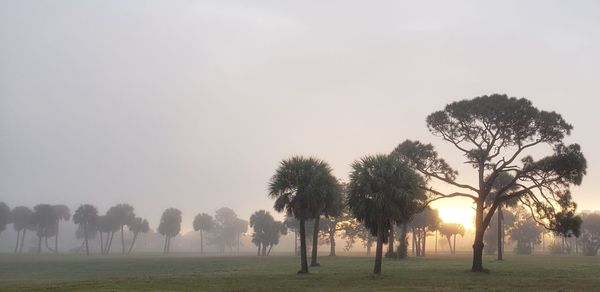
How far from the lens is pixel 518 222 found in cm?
14975

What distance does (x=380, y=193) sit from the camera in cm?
4181

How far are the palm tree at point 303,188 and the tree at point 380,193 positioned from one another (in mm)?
3506

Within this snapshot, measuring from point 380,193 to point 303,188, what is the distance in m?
8.04

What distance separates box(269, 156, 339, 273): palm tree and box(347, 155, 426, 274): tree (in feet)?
11.5

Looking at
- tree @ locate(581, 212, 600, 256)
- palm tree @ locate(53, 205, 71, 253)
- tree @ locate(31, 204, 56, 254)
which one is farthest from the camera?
palm tree @ locate(53, 205, 71, 253)

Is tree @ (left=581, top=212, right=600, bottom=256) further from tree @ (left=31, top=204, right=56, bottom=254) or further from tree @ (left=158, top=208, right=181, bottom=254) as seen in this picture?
tree @ (left=31, top=204, right=56, bottom=254)

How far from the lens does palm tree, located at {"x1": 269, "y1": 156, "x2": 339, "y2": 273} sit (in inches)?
1795

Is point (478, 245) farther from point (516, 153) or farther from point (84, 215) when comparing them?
point (84, 215)

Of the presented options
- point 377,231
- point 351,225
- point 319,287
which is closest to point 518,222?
point 351,225

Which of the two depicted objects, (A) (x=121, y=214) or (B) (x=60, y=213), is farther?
(A) (x=121, y=214)

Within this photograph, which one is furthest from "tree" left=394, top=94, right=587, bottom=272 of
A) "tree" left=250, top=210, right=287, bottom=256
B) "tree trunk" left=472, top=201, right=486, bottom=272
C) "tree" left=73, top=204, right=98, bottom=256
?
"tree" left=73, top=204, right=98, bottom=256

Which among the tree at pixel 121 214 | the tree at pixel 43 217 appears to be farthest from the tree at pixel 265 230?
the tree at pixel 43 217

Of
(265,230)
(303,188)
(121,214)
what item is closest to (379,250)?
(303,188)

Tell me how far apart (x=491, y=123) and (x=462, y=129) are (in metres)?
3.01
